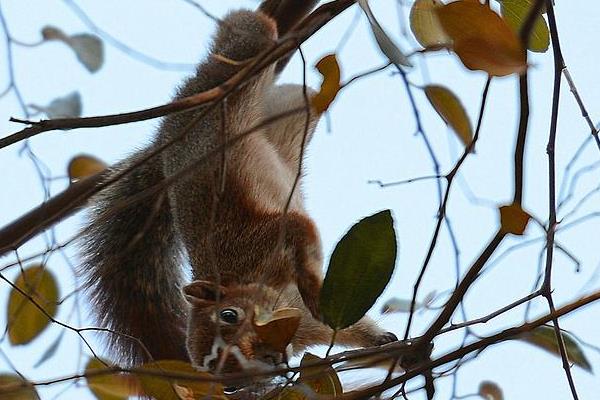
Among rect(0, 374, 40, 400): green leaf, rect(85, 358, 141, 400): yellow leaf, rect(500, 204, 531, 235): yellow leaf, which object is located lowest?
rect(0, 374, 40, 400): green leaf

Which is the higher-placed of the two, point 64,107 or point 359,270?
point 64,107

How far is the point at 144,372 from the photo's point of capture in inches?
33.2

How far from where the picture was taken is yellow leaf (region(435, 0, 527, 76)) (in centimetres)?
86

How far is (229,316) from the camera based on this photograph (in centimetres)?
212

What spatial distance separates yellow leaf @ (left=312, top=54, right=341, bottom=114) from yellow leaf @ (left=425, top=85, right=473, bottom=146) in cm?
11

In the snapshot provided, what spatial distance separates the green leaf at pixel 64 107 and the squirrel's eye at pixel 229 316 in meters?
0.95

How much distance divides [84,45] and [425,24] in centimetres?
52

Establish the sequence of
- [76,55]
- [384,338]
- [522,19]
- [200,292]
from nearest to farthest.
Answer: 1. [522,19]
2. [76,55]
3. [200,292]
4. [384,338]

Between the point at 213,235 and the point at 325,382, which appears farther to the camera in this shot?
the point at 213,235

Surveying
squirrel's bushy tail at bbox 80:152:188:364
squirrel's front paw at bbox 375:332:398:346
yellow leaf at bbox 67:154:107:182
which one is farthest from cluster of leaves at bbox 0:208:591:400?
squirrel's bushy tail at bbox 80:152:188:364

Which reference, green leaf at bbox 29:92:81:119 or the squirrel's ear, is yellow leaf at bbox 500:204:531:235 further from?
the squirrel's ear

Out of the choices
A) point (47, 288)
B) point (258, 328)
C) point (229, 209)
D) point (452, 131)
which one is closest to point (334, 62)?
point (452, 131)

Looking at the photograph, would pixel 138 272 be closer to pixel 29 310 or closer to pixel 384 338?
pixel 384 338

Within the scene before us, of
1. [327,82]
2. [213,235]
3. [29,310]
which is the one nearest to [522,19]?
[327,82]
